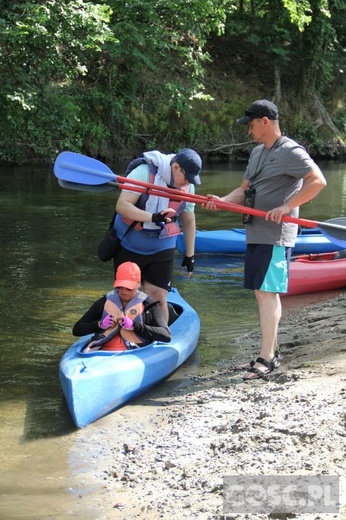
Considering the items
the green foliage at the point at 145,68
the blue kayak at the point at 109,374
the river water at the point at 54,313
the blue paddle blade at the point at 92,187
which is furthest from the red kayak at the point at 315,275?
the green foliage at the point at 145,68

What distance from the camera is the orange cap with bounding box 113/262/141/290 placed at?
16.1 ft

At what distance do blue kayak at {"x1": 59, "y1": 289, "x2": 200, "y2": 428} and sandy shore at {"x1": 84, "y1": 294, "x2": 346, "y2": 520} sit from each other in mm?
96

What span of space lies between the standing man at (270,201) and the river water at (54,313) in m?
0.87

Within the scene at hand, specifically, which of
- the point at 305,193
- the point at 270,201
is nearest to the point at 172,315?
the point at 270,201

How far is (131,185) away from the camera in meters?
5.21

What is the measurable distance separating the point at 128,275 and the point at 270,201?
0.99m

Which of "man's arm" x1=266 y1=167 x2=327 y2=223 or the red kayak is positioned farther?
the red kayak

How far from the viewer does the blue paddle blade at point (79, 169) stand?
5.66m

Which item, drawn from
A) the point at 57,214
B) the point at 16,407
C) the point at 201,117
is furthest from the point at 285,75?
the point at 16,407

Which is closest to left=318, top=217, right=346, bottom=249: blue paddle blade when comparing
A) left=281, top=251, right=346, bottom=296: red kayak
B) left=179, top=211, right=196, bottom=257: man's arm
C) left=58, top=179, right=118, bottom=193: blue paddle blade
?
left=179, top=211, right=196, bottom=257: man's arm

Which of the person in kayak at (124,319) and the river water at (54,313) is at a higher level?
the person in kayak at (124,319)

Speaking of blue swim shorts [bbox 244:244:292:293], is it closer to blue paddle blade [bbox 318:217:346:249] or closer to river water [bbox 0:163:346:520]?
blue paddle blade [bbox 318:217:346:249]

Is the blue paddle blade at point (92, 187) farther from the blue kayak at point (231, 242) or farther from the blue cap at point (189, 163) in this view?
the blue kayak at point (231, 242)

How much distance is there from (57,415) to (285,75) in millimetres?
23914
